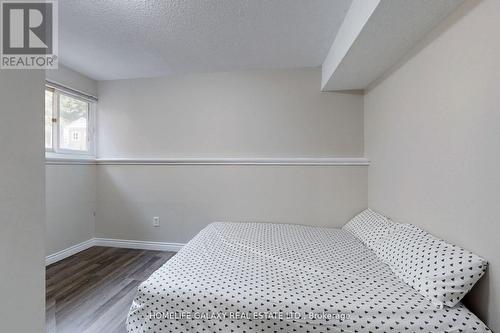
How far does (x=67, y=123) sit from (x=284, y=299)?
3078 mm

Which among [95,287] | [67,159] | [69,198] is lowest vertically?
[95,287]

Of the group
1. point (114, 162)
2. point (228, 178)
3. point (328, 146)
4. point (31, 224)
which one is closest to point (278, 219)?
point (228, 178)

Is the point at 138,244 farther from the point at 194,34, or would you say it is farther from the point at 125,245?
the point at 194,34

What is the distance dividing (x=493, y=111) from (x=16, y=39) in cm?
171

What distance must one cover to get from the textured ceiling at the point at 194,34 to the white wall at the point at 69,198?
8.1 inches

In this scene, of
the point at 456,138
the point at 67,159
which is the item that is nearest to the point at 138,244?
the point at 67,159

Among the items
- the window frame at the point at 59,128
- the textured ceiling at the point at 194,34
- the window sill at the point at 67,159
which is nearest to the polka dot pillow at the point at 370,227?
the textured ceiling at the point at 194,34

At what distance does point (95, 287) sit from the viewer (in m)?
2.08

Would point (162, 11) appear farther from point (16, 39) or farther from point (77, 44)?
point (16, 39)

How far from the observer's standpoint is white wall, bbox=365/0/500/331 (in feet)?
3.53

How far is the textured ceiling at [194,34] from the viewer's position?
167 centimetres

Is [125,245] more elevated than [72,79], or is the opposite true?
[72,79]

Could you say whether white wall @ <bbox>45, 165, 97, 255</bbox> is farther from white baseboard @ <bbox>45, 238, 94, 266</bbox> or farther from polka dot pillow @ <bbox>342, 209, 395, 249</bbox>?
polka dot pillow @ <bbox>342, 209, 395, 249</bbox>

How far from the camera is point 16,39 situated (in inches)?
19.4
